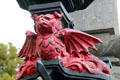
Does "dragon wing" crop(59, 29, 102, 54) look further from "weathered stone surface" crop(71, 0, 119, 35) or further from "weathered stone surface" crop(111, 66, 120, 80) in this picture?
"weathered stone surface" crop(71, 0, 119, 35)

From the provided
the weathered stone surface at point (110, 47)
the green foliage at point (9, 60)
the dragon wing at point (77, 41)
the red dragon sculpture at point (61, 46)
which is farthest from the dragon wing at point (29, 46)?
the green foliage at point (9, 60)

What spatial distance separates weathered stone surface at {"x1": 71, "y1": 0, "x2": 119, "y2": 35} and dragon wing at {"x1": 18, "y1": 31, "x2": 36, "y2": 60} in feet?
1.89

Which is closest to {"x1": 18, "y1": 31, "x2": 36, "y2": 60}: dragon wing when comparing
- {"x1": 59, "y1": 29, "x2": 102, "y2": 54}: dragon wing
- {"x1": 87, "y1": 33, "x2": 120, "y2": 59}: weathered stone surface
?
{"x1": 59, "y1": 29, "x2": 102, "y2": 54}: dragon wing

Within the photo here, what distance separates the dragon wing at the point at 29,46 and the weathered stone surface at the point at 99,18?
22.7 inches

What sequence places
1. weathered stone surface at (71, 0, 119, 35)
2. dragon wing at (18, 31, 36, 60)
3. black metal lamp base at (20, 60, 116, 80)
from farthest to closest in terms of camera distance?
1. weathered stone surface at (71, 0, 119, 35)
2. dragon wing at (18, 31, 36, 60)
3. black metal lamp base at (20, 60, 116, 80)

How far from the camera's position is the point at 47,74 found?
0.88 metres

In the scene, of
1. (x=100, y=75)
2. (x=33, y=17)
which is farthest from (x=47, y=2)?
(x=100, y=75)

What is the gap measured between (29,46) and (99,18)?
703mm

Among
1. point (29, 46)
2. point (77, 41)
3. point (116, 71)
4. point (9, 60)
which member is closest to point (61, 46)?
point (77, 41)

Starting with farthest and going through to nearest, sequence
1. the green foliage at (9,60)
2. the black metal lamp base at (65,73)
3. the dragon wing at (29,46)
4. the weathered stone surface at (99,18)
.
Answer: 1. the green foliage at (9,60)
2. the weathered stone surface at (99,18)
3. the dragon wing at (29,46)
4. the black metal lamp base at (65,73)

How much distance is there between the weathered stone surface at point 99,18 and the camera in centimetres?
156

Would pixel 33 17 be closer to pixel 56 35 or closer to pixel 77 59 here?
pixel 56 35

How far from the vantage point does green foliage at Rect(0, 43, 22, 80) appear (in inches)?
314

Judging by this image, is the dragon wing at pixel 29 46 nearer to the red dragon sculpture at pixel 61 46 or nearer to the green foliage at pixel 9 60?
the red dragon sculpture at pixel 61 46
